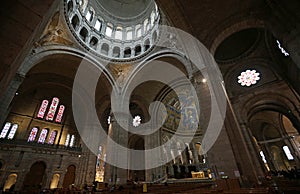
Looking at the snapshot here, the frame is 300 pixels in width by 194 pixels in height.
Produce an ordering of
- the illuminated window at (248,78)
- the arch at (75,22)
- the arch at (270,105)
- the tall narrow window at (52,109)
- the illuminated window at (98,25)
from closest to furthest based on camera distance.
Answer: the arch at (270,105), the illuminated window at (248,78), the arch at (75,22), the illuminated window at (98,25), the tall narrow window at (52,109)

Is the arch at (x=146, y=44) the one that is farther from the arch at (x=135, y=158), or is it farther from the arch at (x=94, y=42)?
the arch at (x=135, y=158)

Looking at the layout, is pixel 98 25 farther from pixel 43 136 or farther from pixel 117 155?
pixel 43 136

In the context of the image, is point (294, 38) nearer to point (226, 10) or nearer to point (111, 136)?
point (226, 10)

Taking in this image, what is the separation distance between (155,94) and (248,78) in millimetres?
8729

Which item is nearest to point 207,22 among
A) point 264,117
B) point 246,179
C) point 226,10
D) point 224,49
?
point 226,10

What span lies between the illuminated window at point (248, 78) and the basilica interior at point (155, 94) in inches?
→ 2.8

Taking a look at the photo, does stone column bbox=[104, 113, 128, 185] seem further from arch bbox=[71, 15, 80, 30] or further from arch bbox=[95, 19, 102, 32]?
arch bbox=[95, 19, 102, 32]

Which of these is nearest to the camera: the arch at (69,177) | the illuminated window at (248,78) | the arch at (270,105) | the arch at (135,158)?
the arch at (270,105)

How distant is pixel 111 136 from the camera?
11703mm

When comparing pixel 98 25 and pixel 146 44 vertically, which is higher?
pixel 98 25

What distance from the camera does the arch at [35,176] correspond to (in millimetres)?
13645

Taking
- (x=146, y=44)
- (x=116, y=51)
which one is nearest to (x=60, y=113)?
(x=116, y=51)

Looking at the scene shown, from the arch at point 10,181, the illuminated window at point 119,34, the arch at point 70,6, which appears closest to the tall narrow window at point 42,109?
the arch at point 10,181

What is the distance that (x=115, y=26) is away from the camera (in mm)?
15516
